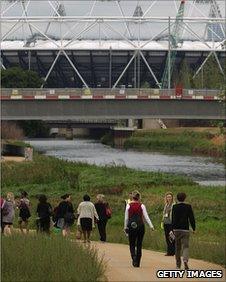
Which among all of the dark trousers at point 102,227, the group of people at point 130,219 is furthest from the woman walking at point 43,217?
the dark trousers at point 102,227

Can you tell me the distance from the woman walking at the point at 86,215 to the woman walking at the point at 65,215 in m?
0.79

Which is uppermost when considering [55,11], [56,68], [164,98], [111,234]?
[55,11]

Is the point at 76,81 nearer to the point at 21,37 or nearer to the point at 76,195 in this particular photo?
the point at 21,37

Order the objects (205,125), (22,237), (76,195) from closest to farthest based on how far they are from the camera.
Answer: (22,237), (76,195), (205,125)

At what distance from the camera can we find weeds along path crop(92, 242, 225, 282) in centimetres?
1375

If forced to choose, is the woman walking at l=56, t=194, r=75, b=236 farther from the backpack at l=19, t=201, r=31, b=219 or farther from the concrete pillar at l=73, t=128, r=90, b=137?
the concrete pillar at l=73, t=128, r=90, b=137

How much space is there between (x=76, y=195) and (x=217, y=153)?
41769mm

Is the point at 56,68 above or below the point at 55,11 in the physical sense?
below

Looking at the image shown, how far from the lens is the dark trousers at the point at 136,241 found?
14578 millimetres

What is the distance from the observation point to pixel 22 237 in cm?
1475

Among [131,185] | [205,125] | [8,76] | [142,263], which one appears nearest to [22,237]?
[142,263]

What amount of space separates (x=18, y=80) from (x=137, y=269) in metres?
83.7

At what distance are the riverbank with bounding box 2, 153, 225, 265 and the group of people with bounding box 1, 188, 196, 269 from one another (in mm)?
2098

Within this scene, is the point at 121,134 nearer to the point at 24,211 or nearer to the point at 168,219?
the point at 24,211
